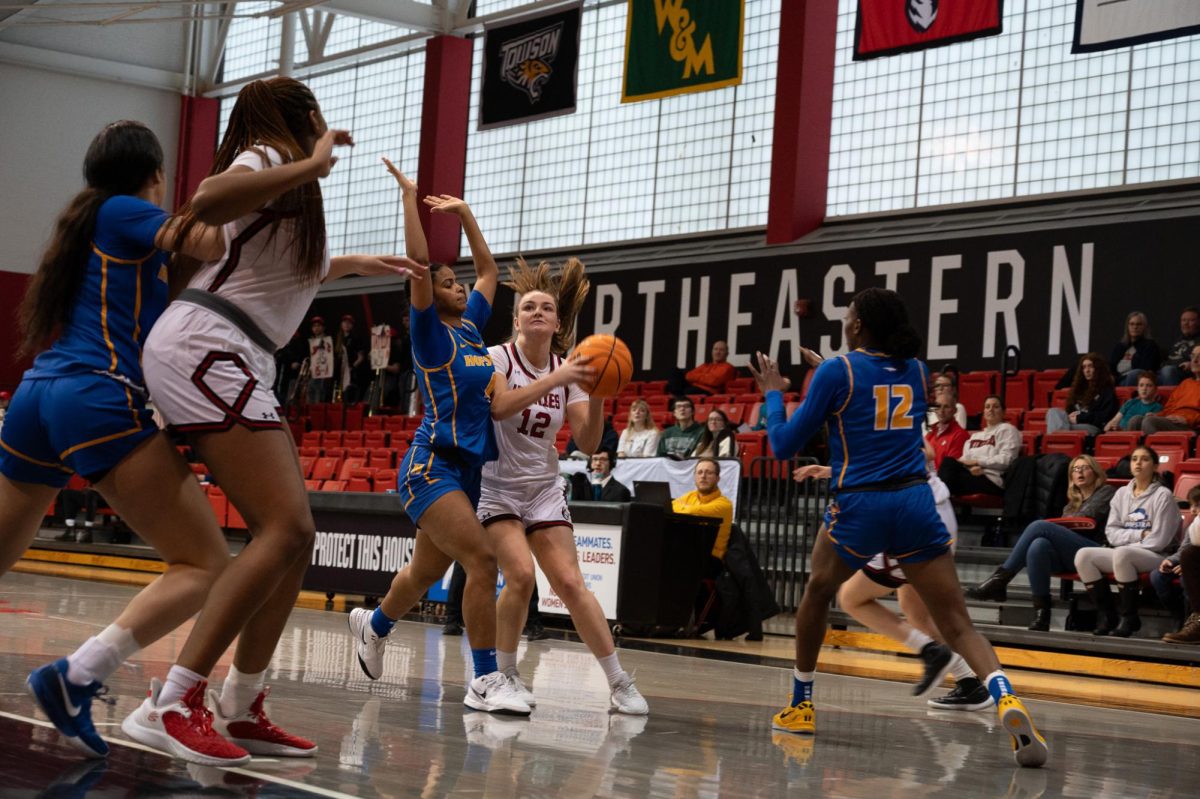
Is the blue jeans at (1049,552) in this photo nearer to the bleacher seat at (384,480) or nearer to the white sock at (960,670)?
the white sock at (960,670)

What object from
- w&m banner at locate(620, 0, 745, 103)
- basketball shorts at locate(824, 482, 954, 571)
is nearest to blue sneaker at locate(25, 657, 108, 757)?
basketball shorts at locate(824, 482, 954, 571)

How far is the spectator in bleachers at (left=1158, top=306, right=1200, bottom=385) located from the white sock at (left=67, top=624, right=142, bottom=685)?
12520mm

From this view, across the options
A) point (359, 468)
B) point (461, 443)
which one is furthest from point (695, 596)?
point (359, 468)

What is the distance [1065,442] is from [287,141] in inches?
420

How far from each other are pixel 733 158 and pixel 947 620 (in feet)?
54.7

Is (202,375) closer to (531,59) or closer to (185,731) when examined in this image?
(185,731)

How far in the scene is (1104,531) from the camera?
35.2ft

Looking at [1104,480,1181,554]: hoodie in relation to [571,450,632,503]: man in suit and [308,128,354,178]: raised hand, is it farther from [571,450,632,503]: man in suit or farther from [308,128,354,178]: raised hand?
[308,128,354,178]: raised hand

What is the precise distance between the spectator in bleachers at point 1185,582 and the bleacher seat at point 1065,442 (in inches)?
113

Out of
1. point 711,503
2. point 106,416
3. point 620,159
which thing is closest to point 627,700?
point 106,416

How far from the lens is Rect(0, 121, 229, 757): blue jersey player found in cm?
373

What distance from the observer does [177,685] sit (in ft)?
12.3

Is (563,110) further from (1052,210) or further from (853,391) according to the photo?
(853,391)

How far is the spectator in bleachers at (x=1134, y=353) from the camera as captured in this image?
1450 cm
